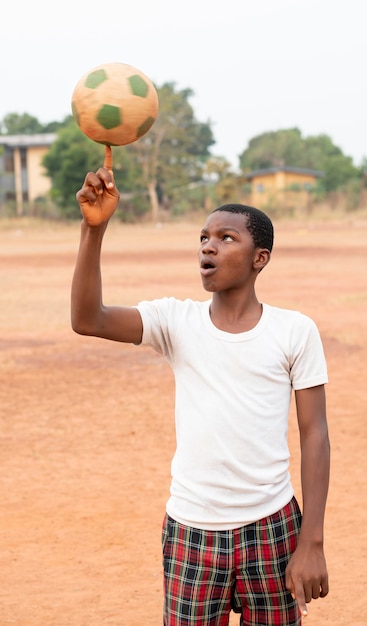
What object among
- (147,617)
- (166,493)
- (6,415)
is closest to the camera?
(147,617)

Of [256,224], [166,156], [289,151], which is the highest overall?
[289,151]

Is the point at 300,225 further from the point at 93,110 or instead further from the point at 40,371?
the point at 93,110

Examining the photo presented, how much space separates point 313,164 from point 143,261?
5490 centimetres

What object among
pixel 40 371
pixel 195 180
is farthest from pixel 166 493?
pixel 195 180

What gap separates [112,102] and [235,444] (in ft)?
3.20

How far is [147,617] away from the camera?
3.91 metres

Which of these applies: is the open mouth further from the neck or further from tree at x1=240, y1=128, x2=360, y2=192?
tree at x1=240, y1=128, x2=360, y2=192

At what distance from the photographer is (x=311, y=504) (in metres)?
2.28

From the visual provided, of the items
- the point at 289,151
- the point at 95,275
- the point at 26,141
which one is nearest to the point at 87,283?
the point at 95,275

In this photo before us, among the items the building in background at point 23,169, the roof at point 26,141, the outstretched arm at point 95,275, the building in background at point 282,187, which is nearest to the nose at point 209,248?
the outstretched arm at point 95,275

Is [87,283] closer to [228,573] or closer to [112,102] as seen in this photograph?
[112,102]

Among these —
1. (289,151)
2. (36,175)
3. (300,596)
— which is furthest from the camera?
(289,151)

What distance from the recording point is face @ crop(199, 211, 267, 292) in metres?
2.34

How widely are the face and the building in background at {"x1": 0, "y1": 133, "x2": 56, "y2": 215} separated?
52.7 metres
